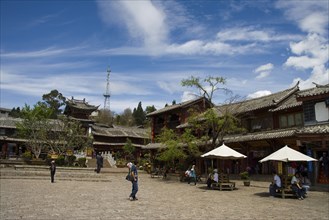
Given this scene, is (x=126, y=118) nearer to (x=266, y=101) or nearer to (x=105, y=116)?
(x=105, y=116)

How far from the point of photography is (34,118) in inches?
1534

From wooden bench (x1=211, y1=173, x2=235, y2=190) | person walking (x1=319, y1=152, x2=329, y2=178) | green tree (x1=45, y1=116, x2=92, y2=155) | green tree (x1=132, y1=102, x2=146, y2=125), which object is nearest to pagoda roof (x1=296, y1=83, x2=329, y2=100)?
person walking (x1=319, y1=152, x2=329, y2=178)

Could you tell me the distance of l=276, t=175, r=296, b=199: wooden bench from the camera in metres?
15.6

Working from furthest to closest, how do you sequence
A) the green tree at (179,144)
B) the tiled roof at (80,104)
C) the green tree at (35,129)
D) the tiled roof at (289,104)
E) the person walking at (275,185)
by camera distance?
the tiled roof at (80,104)
the green tree at (35,129)
the green tree at (179,144)
the tiled roof at (289,104)
the person walking at (275,185)

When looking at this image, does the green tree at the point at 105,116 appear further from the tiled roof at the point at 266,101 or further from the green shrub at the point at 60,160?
the tiled roof at the point at 266,101

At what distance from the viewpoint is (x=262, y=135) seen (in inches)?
1024

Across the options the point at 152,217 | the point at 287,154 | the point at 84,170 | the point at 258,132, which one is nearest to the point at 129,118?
the point at 84,170

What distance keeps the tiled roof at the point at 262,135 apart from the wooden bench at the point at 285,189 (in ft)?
21.4

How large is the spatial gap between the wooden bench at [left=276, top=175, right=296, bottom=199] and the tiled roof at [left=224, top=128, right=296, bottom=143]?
653cm

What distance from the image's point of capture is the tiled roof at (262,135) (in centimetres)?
2355

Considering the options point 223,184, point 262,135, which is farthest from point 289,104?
point 223,184

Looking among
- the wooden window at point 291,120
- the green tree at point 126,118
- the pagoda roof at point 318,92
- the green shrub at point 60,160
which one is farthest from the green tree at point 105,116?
the pagoda roof at point 318,92

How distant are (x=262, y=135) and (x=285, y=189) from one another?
10.6 m

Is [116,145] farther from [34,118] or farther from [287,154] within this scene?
[287,154]
